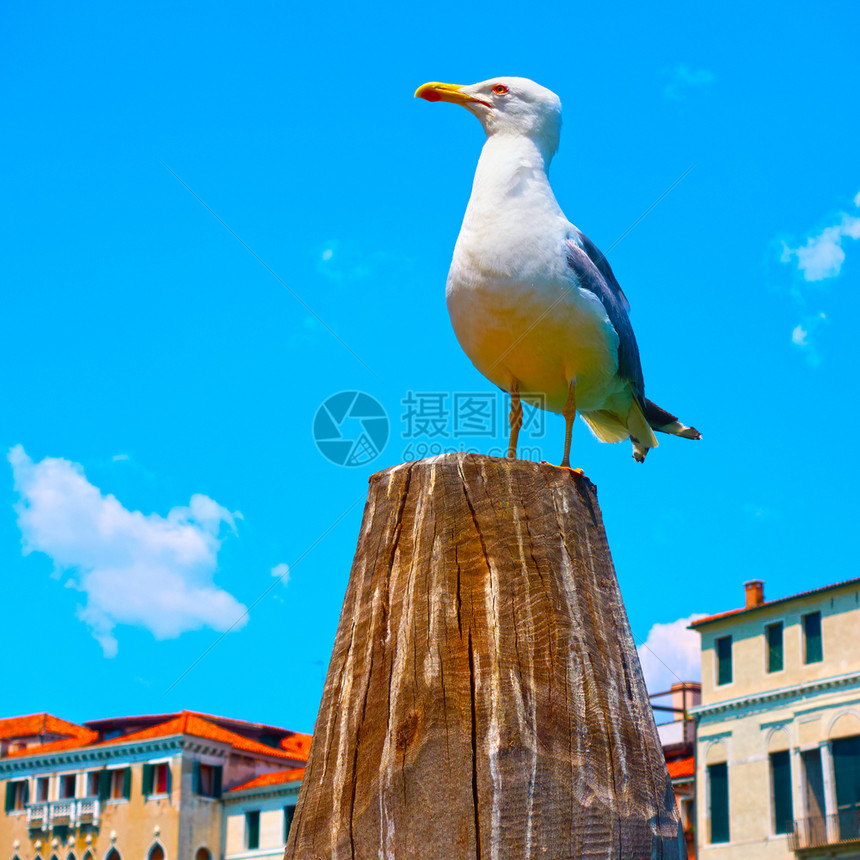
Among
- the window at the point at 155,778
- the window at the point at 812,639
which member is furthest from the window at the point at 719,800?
the window at the point at 155,778

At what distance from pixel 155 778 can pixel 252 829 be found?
4.06 m

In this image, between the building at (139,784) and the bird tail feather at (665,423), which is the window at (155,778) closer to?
the building at (139,784)

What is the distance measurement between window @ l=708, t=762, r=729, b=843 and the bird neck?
90.9 ft

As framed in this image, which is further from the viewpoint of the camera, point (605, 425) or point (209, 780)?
point (209, 780)

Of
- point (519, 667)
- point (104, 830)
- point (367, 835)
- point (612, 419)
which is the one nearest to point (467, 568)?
point (519, 667)

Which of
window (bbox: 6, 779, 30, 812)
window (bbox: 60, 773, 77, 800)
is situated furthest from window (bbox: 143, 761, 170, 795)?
window (bbox: 6, 779, 30, 812)

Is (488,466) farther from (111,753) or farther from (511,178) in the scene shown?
(111,753)

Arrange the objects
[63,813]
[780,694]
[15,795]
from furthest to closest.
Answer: [15,795] < [63,813] < [780,694]

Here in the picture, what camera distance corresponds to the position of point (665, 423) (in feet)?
22.5

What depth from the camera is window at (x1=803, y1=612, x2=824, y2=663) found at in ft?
95.9

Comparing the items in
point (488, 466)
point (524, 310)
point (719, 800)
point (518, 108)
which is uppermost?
point (518, 108)

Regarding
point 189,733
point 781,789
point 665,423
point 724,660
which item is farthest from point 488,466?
point 189,733

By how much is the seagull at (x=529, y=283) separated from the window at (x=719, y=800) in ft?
88.2

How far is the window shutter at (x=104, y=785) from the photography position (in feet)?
146
